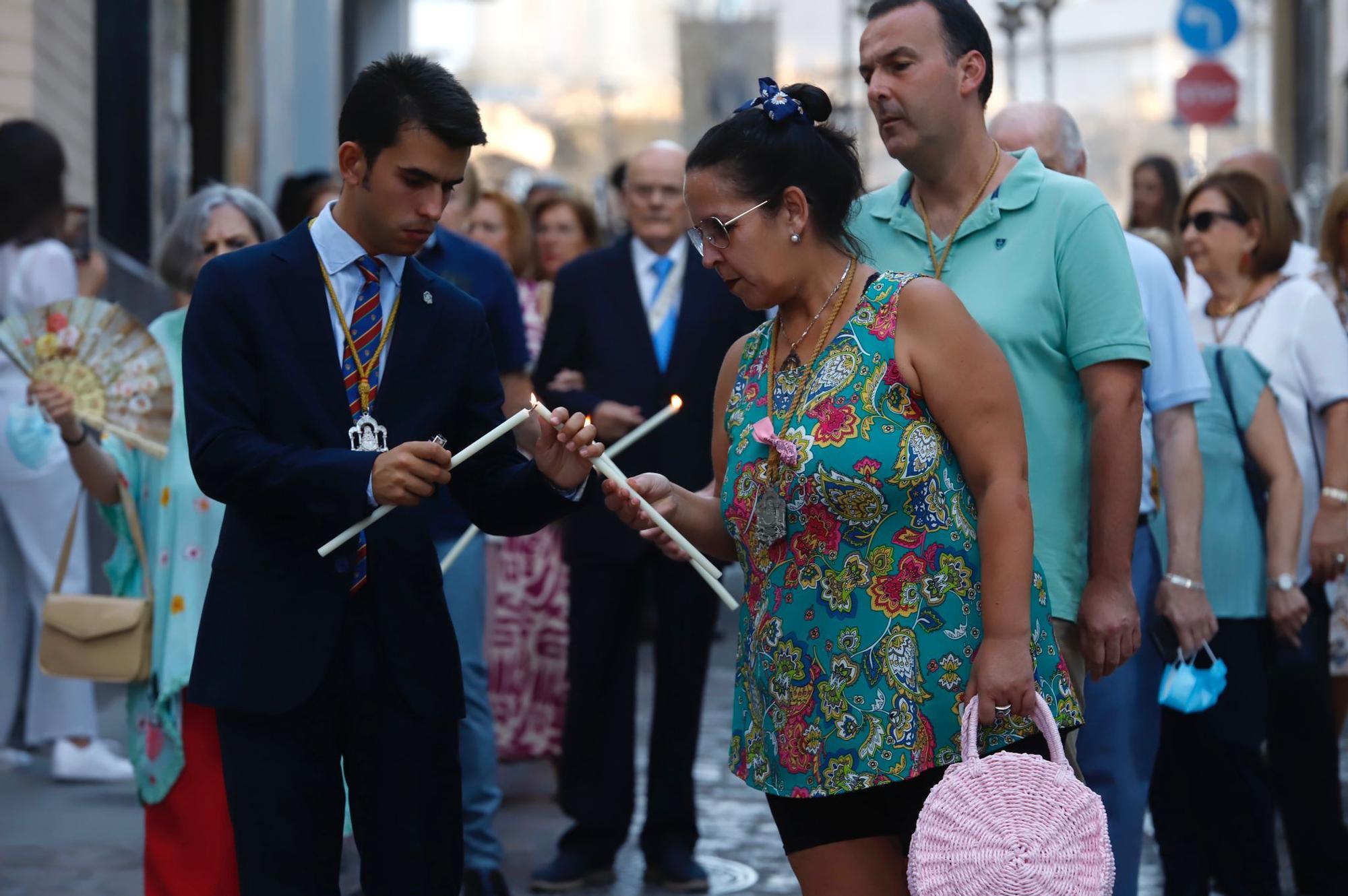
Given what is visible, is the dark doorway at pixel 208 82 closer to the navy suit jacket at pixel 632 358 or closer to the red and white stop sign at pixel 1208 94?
the red and white stop sign at pixel 1208 94

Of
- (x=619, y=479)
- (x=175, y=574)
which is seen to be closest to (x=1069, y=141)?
(x=619, y=479)

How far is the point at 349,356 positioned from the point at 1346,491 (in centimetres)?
345

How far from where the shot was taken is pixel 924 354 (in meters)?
3.50

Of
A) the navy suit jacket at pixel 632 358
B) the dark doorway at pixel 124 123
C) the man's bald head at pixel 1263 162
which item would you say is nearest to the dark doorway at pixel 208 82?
the dark doorway at pixel 124 123

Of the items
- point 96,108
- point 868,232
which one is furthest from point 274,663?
point 96,108

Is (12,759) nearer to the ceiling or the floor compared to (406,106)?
nearer to the floor

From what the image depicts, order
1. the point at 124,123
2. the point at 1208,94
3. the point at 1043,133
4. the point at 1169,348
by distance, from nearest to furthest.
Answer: the point at 1169,348
the point at 1043,133
the point at 124,123
the point at 1208,94

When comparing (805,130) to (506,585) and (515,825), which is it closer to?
(515,825)

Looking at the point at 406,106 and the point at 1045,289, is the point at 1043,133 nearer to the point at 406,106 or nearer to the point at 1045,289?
the point at 1045,289

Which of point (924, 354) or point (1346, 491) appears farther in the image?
point (1346, 491)

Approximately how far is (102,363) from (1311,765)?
3623 millimetres

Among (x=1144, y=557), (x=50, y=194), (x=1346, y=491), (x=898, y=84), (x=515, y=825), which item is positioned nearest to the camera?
(x=898, y=84)

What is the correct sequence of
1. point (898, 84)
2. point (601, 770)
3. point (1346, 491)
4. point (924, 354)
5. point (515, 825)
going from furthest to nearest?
point (515, 825) < point (601, 770) < point (1346, 491) < point (898, 84) < point (924, 354)

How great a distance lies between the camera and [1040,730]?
3.50m
